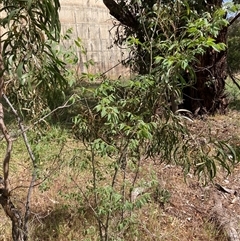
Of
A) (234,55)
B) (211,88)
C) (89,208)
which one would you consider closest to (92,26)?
(234,55)

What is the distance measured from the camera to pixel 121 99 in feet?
7.09

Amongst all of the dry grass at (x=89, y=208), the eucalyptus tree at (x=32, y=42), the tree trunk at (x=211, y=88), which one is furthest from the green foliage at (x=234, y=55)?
the eucalyptus tree at (x=32, y=42)

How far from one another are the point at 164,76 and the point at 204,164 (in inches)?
19.2

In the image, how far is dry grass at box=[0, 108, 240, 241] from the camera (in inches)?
111

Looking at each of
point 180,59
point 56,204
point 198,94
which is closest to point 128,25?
point 198,94

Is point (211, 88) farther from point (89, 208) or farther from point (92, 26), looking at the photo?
point (92, 26)

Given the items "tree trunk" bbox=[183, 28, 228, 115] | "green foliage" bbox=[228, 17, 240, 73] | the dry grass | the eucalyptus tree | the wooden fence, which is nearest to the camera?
the eucalyptus tree

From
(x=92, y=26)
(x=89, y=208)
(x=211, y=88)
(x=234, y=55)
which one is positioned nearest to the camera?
(x=89, y=208)

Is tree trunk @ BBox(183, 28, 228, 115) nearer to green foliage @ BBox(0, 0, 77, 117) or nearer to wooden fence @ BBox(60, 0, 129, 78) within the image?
wooden fence @ BBox(60, 0, 129, 78)

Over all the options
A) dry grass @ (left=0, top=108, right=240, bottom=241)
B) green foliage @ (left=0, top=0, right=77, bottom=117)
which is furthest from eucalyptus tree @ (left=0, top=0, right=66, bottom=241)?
dry grass @ (left=0, top=108, right=240, bottom=241)

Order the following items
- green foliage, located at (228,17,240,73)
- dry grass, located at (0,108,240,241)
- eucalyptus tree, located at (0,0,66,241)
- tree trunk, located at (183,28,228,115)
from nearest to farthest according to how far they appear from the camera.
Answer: eucalyptus tree, located at (0,0,66,241)
dry grass, located at (0,108,240,241)
tree trunk, located at (183,28,228,115)
green foliage, located at (228,17,240,73)

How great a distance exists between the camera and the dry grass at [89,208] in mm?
2828

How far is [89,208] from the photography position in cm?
314

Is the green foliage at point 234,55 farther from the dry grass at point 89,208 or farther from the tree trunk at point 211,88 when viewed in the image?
the dry grass at point 89,208
